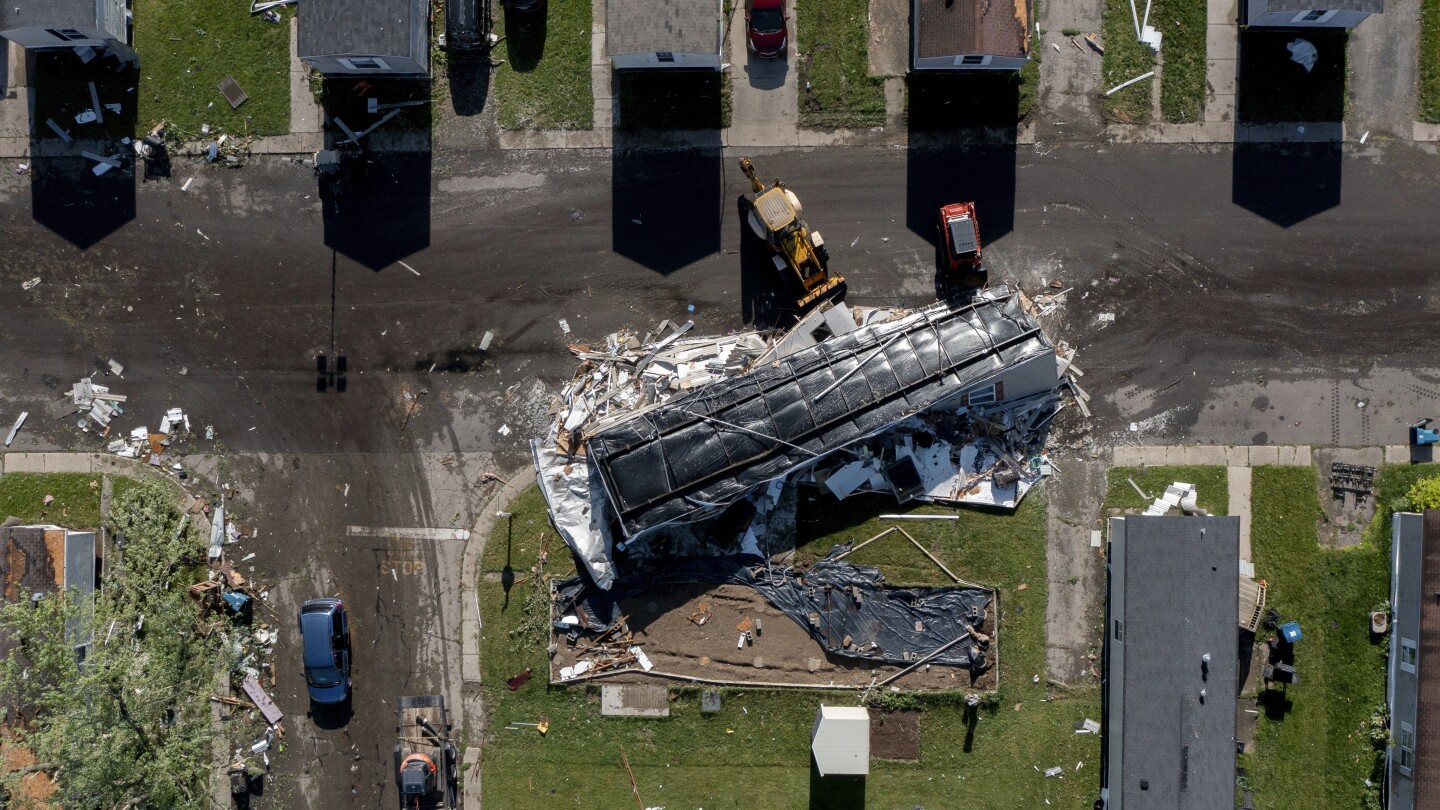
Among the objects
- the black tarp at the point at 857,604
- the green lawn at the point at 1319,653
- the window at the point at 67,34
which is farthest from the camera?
the black tarp at the point at 857,604

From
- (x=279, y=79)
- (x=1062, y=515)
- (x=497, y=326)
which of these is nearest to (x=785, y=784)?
(x=1062, y=515)

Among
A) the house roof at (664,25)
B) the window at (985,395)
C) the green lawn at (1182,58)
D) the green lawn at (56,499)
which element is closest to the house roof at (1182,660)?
the window at (985,395)

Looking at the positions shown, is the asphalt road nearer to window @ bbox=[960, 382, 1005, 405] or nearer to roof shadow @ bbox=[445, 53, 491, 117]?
roof shadow @ bbox=[445, 53, 491, 117]

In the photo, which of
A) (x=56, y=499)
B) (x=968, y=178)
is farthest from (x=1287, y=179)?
(x=56, y=499)

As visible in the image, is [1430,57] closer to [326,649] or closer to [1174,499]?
[1174,499]

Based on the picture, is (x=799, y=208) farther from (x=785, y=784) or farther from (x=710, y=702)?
(x=785, y=784)

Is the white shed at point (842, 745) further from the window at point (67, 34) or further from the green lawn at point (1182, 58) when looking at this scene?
the window at point (67, 34)

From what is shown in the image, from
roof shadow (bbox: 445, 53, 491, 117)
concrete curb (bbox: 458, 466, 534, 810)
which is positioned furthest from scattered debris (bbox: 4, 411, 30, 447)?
roof shadow (bbox: 445, 53, 491, 117)
